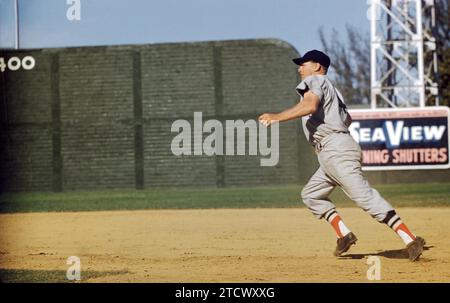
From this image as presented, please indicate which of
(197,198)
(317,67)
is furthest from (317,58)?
(197,198)

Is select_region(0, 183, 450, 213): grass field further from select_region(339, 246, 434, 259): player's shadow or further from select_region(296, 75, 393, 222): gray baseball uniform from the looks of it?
select_region(296, 75, 393, 222): gray baseball uniform

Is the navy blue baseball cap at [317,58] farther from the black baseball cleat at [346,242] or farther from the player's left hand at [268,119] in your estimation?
the black baseball cleat at [346,242]

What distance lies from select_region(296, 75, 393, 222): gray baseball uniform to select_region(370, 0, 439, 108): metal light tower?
1.75m

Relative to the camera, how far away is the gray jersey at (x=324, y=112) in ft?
16.8

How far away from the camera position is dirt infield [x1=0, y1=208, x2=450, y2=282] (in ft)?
16.3

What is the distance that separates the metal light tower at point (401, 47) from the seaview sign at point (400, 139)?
1951mm

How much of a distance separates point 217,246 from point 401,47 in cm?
311

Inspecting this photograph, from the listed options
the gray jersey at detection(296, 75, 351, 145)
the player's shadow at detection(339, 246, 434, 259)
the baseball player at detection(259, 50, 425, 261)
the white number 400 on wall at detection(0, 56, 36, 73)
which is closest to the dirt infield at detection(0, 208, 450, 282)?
the player's shadow at detection(339, 246, 434, 259)

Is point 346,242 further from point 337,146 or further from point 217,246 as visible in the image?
point 217,246

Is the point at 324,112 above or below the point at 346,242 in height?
above

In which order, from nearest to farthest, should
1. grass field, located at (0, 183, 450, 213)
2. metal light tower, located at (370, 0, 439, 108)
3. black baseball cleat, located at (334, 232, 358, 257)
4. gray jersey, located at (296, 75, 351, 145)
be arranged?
gray jersey, located at (296, 75, 351, 145) < black baseball cleat, located at (334, 232, 358, 257) < metal light tower, located at (370, 0, 439, 108) < grass field, located at (0, 183, 450, 213)

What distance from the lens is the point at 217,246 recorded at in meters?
6.45

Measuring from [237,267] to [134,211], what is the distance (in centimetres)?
495
